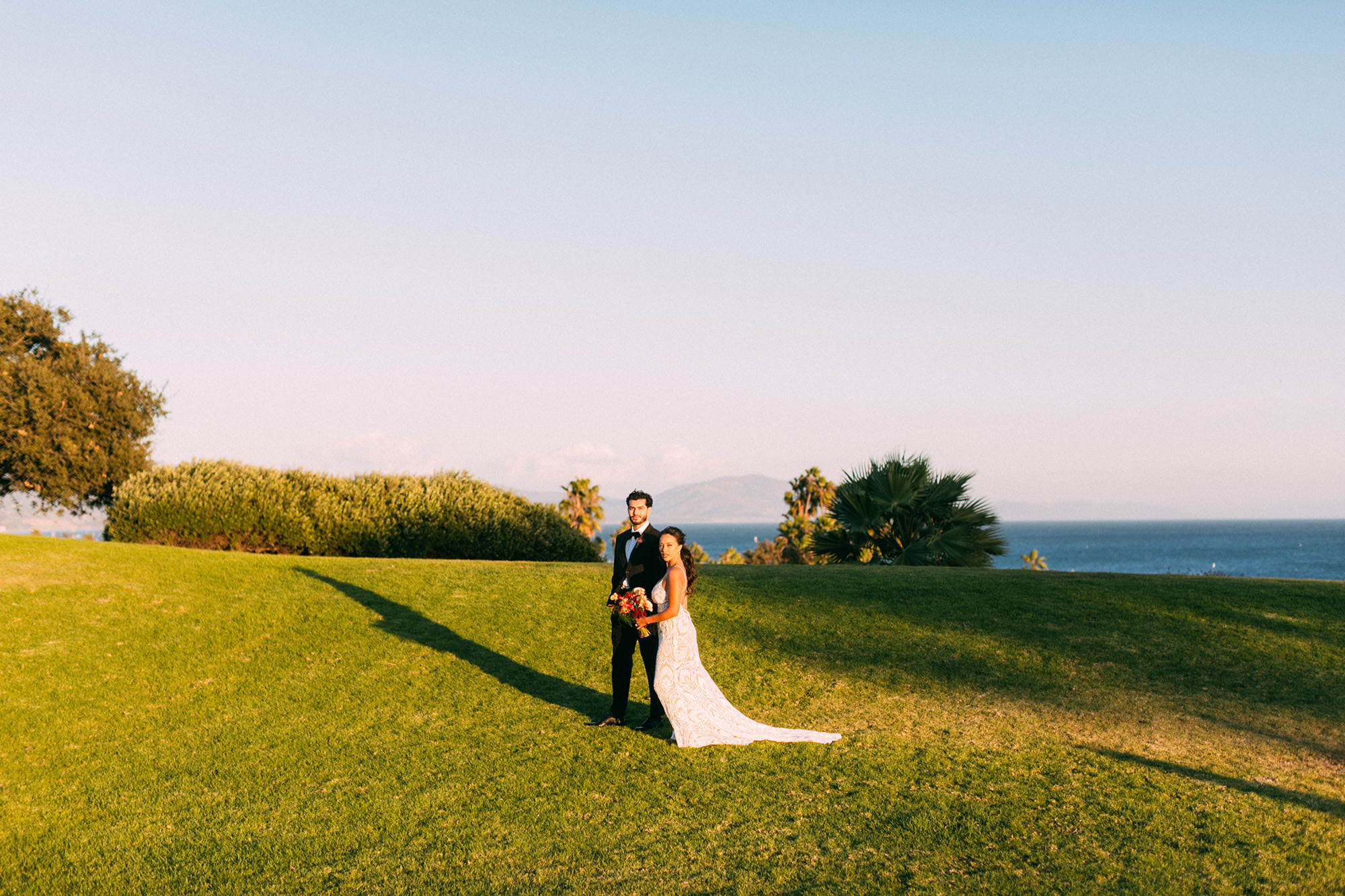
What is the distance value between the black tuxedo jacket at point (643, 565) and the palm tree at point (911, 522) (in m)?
11.4

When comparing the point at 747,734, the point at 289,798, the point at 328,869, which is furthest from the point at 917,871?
the point at 289,798

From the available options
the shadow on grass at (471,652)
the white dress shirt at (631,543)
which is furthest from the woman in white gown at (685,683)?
the shadow on grass at (471,652)

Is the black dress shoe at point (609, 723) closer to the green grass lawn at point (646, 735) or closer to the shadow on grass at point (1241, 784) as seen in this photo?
the green grass lawn at point (646, 735)

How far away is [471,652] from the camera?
1262cm

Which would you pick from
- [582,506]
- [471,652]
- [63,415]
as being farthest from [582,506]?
[471,652]

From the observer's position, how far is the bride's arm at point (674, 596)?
8656 mm

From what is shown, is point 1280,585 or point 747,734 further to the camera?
point 1280,585

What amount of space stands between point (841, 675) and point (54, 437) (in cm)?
2711

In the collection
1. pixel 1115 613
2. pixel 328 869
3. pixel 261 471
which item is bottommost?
pixel 328 869

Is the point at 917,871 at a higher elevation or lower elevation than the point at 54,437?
lower

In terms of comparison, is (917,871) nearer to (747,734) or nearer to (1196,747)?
(747,734)

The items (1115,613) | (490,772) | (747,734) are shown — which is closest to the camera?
(490,772)

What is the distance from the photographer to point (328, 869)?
19.5 feet

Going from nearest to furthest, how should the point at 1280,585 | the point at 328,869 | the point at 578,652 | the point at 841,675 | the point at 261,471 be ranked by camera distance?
the point at 328,869 → the point at 841,675 → the point at 578,652 → the point at 1280,585 → the point at 261,471
